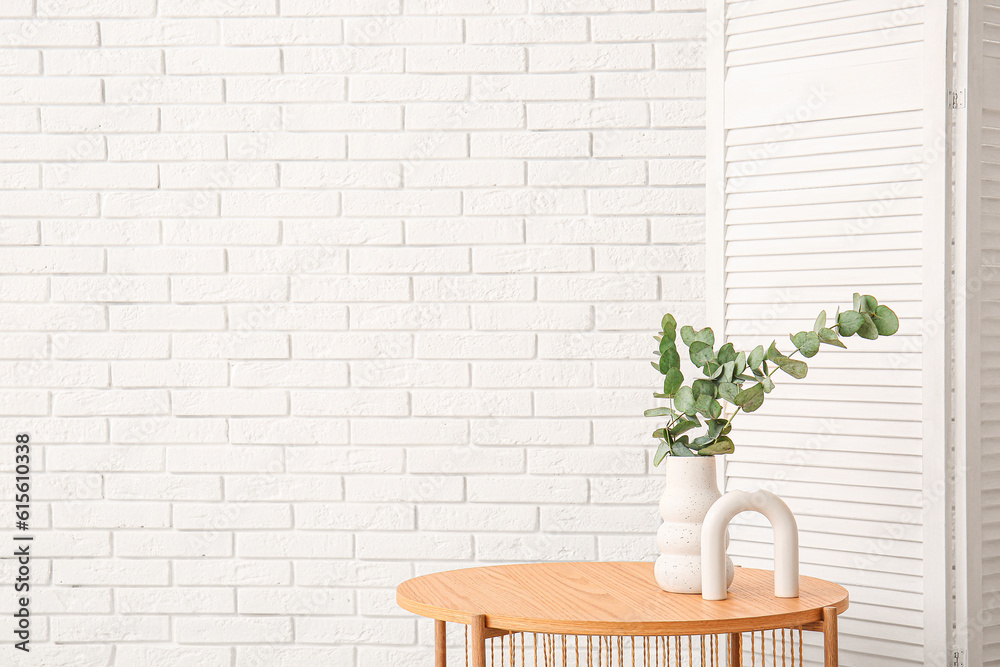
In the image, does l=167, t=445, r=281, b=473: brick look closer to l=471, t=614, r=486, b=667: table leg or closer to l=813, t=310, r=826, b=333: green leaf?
l=471, t=614, r=486, b=667: table leg

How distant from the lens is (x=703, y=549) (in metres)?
1.37

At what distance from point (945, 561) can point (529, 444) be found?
846 millimetres

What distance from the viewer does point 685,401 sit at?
145 cm

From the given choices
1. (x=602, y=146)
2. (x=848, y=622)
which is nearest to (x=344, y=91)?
(x=602, y=146)

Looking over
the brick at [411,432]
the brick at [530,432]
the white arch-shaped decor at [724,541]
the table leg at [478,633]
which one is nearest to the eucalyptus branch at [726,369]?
the white arch-shaped decor at [724,541]

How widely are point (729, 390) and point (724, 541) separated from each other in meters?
0.24

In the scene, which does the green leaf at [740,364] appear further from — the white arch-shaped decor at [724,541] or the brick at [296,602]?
the brick at [296,602]

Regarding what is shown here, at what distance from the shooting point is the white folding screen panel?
1661 millimetres

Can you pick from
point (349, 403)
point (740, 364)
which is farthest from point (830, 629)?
point (349, 403)

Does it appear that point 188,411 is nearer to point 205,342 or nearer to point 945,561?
point 205,342

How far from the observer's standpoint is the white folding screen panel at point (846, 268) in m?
1.66

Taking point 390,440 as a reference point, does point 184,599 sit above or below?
below

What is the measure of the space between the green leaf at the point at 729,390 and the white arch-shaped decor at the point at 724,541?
150mm

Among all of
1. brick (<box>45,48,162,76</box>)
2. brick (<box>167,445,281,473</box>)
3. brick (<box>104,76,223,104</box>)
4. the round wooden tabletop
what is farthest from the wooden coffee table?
brick (<box>45,48,162,76</box>)
